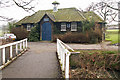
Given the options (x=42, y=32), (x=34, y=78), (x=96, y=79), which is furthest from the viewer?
(x=42, y=32)

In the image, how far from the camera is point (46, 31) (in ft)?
80.4

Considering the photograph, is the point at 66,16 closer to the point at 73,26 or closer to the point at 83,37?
the point at 73,26

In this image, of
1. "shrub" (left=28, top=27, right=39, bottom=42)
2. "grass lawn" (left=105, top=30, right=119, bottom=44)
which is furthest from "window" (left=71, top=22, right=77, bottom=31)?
"shrub" (left=28, top=27, right=39, bottom=42)

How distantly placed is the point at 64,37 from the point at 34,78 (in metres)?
15.9

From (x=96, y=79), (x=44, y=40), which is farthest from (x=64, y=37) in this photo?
(x=96, y=79)

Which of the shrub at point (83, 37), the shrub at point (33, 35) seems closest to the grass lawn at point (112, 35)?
the shrub at point (83, 37)

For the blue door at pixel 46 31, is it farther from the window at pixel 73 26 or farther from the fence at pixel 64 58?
the fence at pixel 64 58

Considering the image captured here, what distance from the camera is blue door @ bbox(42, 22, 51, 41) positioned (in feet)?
79.8

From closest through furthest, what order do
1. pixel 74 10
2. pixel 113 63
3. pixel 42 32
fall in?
1. pixel 113 63
2. pixel 42 32
3. pixel 74 10

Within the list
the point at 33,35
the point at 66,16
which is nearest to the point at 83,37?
the point at 66,16

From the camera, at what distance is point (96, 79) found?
684 centimetres

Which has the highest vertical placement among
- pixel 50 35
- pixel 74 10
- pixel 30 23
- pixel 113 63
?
pixel 74 10

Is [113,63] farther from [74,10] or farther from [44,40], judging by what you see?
[74,10]

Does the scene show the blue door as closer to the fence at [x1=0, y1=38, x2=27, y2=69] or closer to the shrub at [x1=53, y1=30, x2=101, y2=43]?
the shrub at [x1=53, y1=30, x2=101, y2=43]
